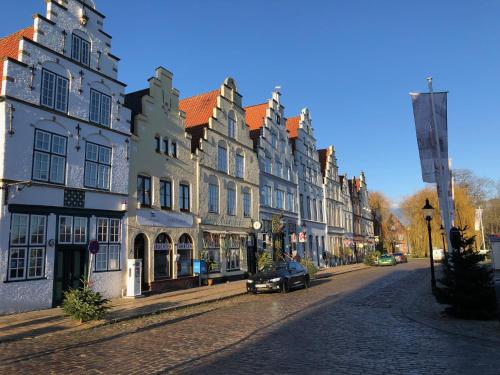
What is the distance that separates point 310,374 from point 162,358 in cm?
295

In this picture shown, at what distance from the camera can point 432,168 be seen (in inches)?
687

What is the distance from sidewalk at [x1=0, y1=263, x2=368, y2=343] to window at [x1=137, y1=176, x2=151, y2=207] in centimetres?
453

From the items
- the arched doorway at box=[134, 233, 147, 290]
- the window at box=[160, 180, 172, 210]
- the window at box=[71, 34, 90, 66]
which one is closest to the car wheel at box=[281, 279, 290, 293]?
the arched doorway at box=[134, 233, 147, 290]

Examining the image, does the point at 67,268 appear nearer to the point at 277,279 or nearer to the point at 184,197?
the point at 184,197

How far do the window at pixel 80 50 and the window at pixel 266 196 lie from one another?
17.9 metres

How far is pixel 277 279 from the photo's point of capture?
20266 mm

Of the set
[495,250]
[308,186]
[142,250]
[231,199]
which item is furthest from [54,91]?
[308,186]

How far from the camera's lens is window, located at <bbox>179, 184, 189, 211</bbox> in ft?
79.0

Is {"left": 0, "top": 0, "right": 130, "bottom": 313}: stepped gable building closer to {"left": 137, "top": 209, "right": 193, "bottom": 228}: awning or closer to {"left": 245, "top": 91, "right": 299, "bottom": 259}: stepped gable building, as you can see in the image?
{"left": 137, "top": 209, "right": 193, "bottom": 228}: awning

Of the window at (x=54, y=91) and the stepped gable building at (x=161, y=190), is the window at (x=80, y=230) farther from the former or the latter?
the window at (x=54, y=91)

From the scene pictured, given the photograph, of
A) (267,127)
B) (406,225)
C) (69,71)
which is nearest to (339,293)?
(69,71)

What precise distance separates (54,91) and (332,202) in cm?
3829

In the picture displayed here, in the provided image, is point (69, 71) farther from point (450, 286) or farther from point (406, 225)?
point (406, 225)

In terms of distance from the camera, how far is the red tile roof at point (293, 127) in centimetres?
4325
